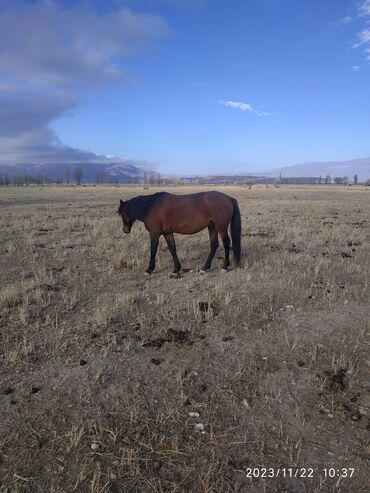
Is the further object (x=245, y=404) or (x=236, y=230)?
(x=236, y=230)

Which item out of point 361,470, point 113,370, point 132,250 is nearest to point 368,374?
point 361,470

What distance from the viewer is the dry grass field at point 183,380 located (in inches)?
112

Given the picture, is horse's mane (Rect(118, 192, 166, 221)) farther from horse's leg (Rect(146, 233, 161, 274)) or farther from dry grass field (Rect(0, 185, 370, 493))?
dry grass field (Rect(0, 185, 370, 493))

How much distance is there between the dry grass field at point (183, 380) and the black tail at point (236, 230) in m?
0.63

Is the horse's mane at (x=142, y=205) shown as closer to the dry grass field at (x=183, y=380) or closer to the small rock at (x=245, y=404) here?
the dry grass field at (x=183, y=380)

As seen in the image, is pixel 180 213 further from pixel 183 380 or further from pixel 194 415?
pixel 194 415

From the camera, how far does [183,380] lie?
3926 mm

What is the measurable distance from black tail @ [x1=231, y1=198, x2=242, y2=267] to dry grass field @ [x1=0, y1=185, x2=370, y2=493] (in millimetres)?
631

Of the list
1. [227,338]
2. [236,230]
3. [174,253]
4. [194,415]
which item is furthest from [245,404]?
[236,230]

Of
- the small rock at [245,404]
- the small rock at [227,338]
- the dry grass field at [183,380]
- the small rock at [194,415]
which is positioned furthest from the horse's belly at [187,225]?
the small rock at [194,415]

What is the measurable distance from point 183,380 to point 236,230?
491 cm

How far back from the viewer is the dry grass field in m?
2.86

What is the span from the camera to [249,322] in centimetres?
535

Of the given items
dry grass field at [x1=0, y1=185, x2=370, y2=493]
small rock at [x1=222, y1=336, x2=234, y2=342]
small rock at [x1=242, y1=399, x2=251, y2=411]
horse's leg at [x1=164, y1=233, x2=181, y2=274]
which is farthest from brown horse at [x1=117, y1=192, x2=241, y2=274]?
small rock at [x1=242, y1=399, x2=251, y2=411]
